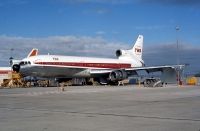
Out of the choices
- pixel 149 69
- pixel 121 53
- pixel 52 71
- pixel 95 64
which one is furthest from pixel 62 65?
pixel 121 53

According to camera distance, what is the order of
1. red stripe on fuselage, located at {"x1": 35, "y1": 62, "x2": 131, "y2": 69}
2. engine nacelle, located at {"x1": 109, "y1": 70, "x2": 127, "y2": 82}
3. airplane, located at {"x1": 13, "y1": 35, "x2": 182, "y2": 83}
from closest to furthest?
airplane, located at {"x1": 13, "y1": 35, "x2": 182, "y2": 83} → red stripe on fuselage, located at {"x1": 35, "y1": 62, "x2": 131, "y2": 69} → engine nacelle, located at {"x1": 109, "y1": 70, "x2": 127, "y2": 82}

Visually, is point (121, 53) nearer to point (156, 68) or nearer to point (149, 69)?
point (149, 69)

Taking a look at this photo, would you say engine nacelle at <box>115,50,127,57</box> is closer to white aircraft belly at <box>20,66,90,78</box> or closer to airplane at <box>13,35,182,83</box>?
airplane at <box>13,35,182,83</box>

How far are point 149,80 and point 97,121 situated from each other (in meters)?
37.1

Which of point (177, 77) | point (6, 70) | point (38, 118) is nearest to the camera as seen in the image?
point (38, 118)

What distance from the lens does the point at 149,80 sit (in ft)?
163

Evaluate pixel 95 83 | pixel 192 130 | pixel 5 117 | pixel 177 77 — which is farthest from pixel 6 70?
pixel 192 130

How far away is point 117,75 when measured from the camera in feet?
174

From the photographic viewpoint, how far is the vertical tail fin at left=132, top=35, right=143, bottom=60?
6809 centimetres

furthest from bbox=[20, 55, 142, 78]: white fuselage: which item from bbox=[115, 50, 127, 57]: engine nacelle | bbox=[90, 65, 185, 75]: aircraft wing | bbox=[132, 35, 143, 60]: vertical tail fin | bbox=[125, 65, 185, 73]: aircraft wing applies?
bbox=[132, 35, 143, 60]: vertical tail fin

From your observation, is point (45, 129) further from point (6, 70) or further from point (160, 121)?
point (6, 70)

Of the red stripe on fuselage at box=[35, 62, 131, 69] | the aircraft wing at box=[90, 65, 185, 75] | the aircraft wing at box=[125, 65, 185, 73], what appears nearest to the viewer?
the red stripe on fuselage at box=[35, 62, 131, 69]

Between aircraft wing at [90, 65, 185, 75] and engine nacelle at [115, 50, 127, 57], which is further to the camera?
engine nacelle at [115, 50, 127, 57]

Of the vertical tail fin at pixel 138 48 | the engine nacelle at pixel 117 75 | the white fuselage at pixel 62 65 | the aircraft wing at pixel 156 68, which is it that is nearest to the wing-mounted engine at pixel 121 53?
the vertical tail fin at pixel 138 48
